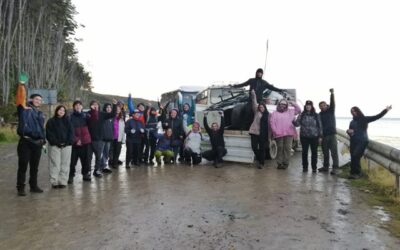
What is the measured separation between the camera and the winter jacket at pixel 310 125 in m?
10.4

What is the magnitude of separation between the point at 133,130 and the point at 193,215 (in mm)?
5739

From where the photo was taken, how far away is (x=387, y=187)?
26.4ft

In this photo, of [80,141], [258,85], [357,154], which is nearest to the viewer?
[80,141]

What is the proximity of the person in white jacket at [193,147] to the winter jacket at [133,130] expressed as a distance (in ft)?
5.00

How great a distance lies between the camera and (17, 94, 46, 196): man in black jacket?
7.44 metres

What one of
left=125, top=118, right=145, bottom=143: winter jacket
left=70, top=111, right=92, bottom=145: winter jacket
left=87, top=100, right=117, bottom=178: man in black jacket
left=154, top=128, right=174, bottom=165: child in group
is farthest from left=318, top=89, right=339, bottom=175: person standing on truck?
left=70, top=111, right=92, bottom=145: winter jacket

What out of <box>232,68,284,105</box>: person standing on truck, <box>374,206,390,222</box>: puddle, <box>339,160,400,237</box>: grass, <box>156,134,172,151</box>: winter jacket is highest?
<box>232,68,284,105</box>: person standing on truck

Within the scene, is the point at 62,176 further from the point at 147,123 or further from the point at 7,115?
the point at 7,115

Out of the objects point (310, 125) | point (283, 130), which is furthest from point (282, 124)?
point (310, 125)

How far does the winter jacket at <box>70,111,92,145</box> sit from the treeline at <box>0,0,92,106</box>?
73.6ft

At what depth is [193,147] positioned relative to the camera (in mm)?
12047

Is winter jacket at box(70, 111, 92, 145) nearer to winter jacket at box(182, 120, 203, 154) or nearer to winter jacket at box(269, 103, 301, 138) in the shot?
winter jacket at box(182, 120, 203, 154)

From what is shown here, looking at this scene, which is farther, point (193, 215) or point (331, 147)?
point (331, 147)

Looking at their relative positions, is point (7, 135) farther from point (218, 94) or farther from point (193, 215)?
point (193, 215)
